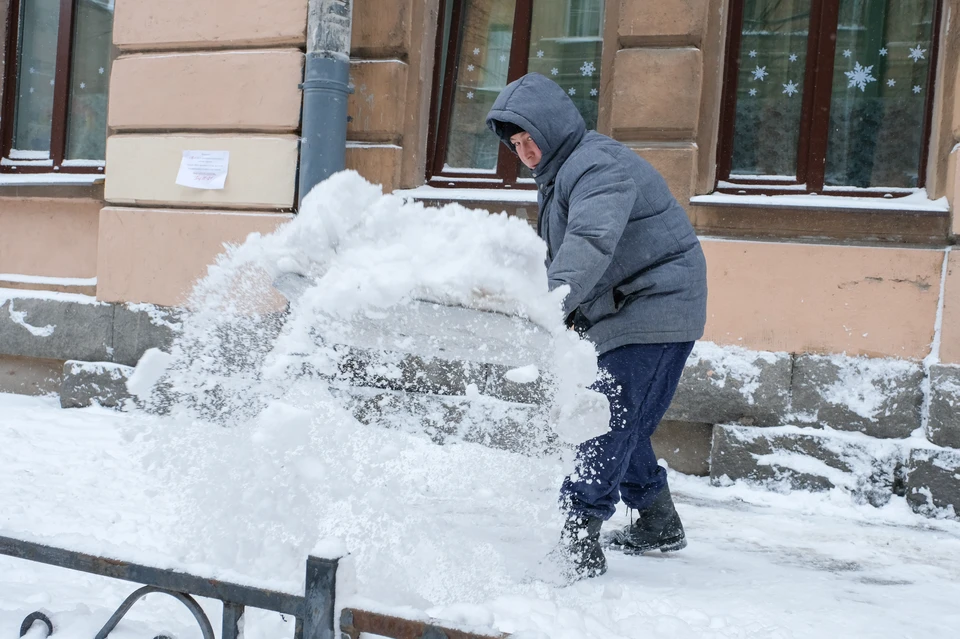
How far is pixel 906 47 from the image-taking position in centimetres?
421

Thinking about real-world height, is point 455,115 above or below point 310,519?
above

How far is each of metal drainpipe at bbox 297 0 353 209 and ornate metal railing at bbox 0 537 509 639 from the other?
314cm

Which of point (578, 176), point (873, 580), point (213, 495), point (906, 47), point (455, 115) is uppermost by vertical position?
point (906, 47)

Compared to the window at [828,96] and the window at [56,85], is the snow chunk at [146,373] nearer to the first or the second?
the window at [828,96]

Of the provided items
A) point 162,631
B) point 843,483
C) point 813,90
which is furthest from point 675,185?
point 162,631

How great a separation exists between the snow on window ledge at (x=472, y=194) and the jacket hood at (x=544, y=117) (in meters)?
1.94

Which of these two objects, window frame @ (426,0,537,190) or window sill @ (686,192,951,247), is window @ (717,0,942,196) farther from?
window frame @ (426,0,537,190)

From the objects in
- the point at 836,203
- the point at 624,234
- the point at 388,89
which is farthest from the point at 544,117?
the point at 388,89

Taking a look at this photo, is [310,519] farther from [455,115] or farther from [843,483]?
[455,115]

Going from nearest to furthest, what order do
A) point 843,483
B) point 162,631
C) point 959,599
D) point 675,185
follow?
point 162,631 → point 959,599 → point 843,483 → point 675,185

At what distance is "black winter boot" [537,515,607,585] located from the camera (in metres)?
2.46

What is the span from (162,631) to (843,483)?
2.93 metres

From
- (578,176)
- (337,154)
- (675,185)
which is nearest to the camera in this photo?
(578,176)

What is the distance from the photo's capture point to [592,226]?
2.21m
